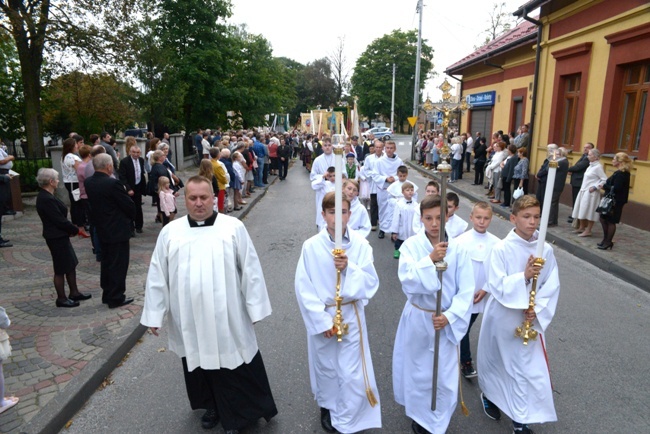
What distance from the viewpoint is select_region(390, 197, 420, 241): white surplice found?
7535mm

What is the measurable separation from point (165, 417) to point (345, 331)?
1710 millimetres

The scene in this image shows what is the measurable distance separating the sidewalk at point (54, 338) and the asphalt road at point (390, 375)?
0.18 m

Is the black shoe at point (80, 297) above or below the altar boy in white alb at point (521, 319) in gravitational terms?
below

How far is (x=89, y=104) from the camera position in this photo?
65.9 ft

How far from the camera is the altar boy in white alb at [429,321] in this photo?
3.26 metres

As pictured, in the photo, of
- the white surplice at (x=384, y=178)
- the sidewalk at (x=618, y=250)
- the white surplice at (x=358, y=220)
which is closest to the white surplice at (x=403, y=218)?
the white surplice at (x=384, y=178)

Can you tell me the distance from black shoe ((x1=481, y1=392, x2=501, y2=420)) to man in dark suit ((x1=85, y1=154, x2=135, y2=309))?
170 inches

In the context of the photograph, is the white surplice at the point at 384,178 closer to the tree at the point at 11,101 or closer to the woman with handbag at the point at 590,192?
the woman with handbag at the point at 590,192

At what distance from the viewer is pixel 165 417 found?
381 centimetres

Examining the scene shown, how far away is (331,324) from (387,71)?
62.0m

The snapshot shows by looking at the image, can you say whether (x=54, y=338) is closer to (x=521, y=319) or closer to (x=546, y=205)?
(x=521, y=319)

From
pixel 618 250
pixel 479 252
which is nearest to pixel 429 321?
pixel 479 252

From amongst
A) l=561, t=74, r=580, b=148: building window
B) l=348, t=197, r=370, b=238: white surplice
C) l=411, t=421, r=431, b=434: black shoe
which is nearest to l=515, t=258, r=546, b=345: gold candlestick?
l=411, t=421, r=431, b=434: black shoe

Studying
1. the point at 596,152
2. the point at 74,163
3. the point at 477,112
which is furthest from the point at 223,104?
the point at 596,152
